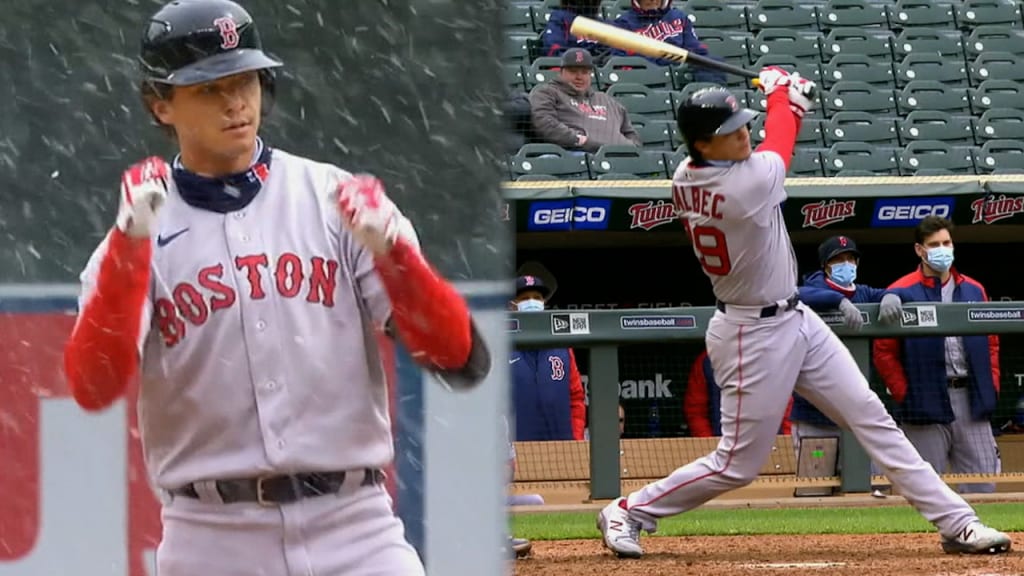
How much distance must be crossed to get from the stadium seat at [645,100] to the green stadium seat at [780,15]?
1.65m

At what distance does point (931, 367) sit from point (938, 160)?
3.06 metres

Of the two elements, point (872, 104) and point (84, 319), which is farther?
point (872, 104)

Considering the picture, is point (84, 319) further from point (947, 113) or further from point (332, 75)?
point (947, 113)

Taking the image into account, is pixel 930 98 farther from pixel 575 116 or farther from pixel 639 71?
pixel 575 116

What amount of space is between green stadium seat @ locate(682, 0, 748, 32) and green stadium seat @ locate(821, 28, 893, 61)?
0.62 m

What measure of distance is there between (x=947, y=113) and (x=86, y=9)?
9.34 metres

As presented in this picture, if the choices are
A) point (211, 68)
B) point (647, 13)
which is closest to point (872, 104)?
point (647, 13)

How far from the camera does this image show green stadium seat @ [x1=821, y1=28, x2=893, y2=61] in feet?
40.7

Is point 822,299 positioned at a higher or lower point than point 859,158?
lower

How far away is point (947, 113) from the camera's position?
11.9 meters

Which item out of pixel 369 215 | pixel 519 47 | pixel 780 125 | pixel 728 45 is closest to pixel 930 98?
pixel 728 45

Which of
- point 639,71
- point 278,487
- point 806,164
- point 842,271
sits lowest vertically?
point 278,487

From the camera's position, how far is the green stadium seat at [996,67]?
1240cm

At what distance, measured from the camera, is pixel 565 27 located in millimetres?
11039
